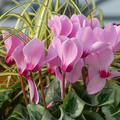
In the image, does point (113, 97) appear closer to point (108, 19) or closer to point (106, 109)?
point (106, 109)

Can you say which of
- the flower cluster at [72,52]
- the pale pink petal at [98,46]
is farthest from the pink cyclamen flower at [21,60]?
the pale pink petal at [98,46]

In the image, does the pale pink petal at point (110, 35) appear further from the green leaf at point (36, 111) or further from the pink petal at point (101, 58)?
the green leaf at point (36, 111)

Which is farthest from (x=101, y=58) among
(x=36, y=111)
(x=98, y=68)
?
(x=36, y=111)

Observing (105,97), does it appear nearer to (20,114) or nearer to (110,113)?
(110,113)

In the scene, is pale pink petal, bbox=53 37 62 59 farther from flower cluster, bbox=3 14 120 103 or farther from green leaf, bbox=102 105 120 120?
green leaf, bbox=102 105 120 120

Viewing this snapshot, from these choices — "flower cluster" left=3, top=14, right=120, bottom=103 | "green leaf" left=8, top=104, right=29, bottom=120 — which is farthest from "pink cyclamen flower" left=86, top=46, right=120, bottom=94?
"green leaf" left=8, top=104, right=29, bottom=120

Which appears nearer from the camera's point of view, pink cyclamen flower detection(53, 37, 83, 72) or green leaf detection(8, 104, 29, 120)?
pink cyclamen flower detection(53, 37, 83, 72)
